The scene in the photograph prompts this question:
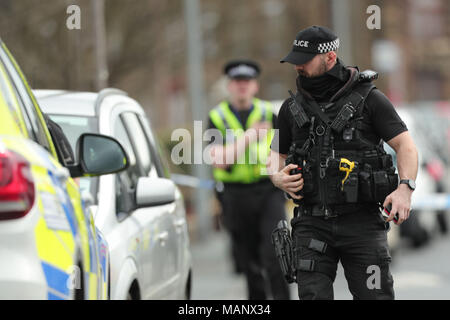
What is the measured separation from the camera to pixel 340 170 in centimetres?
583

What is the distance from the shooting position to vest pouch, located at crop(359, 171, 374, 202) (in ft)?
18.9

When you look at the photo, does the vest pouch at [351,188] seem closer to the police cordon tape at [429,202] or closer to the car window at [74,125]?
the car window at [74,125]

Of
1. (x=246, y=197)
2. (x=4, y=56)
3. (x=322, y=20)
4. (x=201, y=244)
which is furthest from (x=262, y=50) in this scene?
(x=4, y=56)

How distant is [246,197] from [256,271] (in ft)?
1.91

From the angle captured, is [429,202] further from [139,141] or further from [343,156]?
[343,156]

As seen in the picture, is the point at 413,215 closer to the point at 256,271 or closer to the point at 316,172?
the point at 256,271

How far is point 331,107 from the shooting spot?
5871mm

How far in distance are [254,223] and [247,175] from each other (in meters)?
0.38

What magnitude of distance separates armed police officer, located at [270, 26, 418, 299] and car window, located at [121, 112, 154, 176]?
122cm

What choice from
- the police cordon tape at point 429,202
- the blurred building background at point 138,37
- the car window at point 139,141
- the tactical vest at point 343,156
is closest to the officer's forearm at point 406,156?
the tactical vest at point 343,156

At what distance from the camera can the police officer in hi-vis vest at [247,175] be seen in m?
8.86

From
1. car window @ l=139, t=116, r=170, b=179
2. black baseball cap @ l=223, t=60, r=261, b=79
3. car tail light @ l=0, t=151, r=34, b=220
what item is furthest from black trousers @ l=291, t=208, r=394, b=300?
black baseball cap @ l=223, t=60, r=261, b=79

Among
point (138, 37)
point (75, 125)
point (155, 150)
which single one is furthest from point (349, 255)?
point (138, 37)

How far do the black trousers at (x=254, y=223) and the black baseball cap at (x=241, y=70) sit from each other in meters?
0.88
